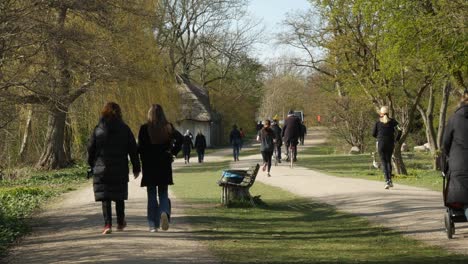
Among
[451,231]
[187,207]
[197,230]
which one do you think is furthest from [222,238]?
[187,207]

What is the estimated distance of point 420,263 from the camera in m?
8.91

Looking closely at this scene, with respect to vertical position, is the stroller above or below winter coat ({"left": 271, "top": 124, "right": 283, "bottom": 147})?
below

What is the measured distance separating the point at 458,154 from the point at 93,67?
645 inches

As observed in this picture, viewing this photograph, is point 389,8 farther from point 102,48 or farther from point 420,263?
point 420,263

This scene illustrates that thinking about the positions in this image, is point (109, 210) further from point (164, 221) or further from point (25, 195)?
point (25, 195)

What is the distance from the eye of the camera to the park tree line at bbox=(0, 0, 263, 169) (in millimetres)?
16391

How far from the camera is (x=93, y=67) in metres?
24.1

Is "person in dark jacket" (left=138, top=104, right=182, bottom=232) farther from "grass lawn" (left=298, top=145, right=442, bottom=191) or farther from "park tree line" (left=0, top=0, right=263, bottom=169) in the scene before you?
"grass lawn" (left=298, top=145, right=442, bottom=191)

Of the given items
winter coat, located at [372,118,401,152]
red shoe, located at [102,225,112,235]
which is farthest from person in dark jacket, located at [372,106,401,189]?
red shoe, located at [102,225,112,235]

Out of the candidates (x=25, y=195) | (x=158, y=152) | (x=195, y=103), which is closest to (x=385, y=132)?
(x=158, y=152)

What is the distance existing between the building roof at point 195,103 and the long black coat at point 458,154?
58.3m

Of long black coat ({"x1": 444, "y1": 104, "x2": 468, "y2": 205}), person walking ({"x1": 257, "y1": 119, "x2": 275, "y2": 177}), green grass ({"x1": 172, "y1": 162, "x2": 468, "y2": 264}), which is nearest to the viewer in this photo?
long black coat ({"x1": 444, "y1": 104, "x2": 468, "y2": 205})

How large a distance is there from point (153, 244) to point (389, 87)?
18.6 meters

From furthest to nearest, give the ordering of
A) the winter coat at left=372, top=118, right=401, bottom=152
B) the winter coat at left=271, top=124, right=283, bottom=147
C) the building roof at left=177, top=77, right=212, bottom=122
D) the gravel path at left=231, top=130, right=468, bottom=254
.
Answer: the building roof at left=177, top=77, right=212, bottom=122 → the winter coat at left=271, top=124, right=283, bottom=147 → the winter coat at left=372, top=118, right=401, bottom=152 → the gravel path at left=231, top=130, right=468, bottom=254
